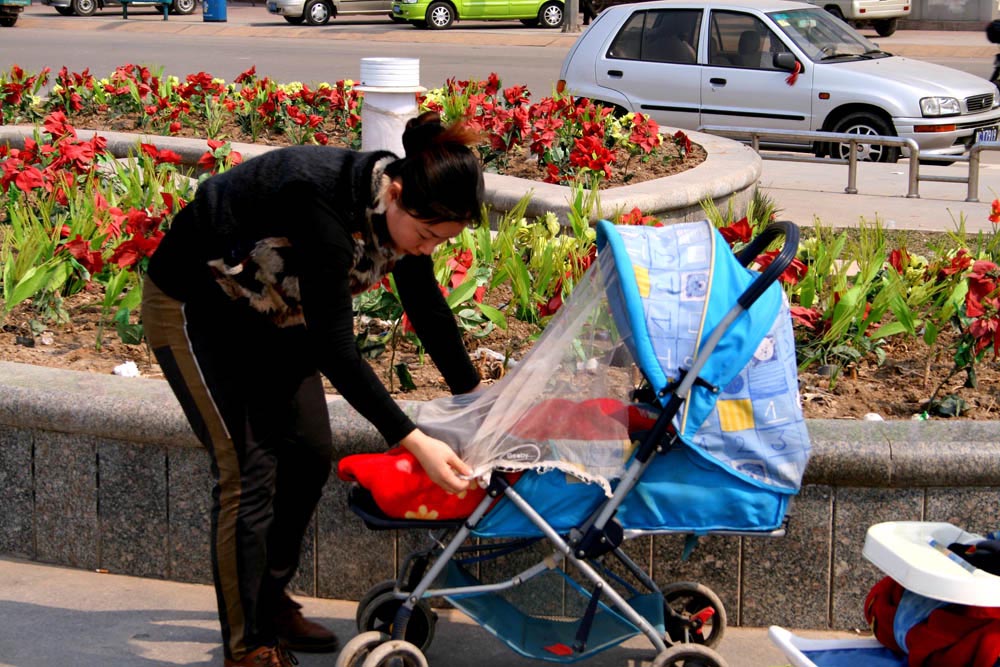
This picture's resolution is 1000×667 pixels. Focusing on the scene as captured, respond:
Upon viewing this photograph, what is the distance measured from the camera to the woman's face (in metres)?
2.70

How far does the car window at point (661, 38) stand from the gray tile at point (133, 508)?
822cm

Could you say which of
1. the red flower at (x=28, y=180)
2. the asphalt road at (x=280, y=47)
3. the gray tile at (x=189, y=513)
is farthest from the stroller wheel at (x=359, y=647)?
Result: the asphalt road at (x=280, y=47)

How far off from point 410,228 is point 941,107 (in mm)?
8999

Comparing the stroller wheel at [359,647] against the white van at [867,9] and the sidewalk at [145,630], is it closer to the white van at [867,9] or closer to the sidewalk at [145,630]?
the sidewalk at [145,630]

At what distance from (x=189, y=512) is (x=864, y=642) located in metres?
1.84

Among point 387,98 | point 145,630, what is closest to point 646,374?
point 145,630

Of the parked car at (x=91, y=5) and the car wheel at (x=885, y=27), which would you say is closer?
the car wheel at (x=885, y=27)

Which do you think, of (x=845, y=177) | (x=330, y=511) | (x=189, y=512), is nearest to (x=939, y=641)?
(x=330, y=511)

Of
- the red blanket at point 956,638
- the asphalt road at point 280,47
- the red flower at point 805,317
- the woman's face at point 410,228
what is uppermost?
the woman's face at point 410,228

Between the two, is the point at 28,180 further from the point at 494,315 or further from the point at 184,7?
the point at 184,7

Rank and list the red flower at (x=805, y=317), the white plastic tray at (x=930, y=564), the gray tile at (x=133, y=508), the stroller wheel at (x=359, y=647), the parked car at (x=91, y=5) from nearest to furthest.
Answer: the white plastic tray at (x=930, y=564) < the stroller wheel at (x=359, y=647) < the gray tile at (x=133, y=508) < the red flower at (x=805, y=317) < the parked car at (x=91, y=5)

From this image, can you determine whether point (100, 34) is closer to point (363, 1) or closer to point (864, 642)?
point (363, 1)

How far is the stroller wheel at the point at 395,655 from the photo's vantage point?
289cm

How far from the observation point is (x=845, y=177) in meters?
9.55
